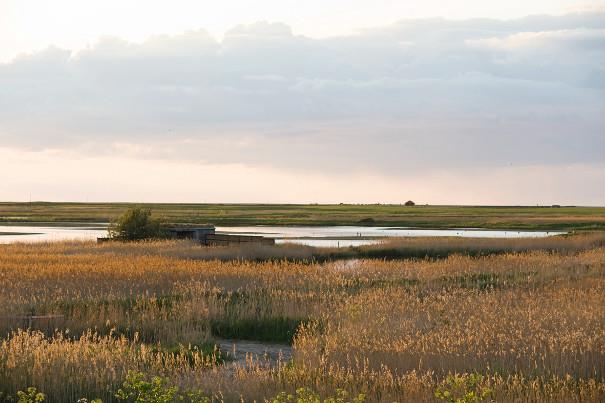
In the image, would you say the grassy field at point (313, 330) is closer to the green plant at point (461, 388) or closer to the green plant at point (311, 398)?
the green plant at point (461, 388)

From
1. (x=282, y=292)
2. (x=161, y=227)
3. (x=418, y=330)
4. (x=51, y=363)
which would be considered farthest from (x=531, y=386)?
(x=161, y=227)

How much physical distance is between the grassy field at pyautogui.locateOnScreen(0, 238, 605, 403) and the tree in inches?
715

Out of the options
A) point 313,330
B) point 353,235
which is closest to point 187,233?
point 353,235

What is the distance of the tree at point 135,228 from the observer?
170ft

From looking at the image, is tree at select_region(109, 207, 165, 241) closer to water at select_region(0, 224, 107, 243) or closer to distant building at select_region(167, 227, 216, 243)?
distant building at select_region(167, 227, 216, 243)


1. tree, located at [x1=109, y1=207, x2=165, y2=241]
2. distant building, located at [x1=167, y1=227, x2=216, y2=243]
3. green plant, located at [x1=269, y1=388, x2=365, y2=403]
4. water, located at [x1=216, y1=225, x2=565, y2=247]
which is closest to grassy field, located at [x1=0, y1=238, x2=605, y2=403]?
green plant, located at [x1=269, y1=388, x2=365, y2=403]

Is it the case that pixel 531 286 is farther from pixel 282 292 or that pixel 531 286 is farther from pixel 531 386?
pixel 531 386

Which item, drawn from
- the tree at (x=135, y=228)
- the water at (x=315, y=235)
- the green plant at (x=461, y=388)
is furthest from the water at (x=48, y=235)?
the green plant at (x=461, y=388)

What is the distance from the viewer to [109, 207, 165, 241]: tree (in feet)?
170

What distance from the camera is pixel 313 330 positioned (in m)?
16.2

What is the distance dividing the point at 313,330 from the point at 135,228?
37542 mm

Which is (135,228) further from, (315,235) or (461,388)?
(461,388)

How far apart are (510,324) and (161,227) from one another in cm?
4044

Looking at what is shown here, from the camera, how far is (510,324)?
15711mm
